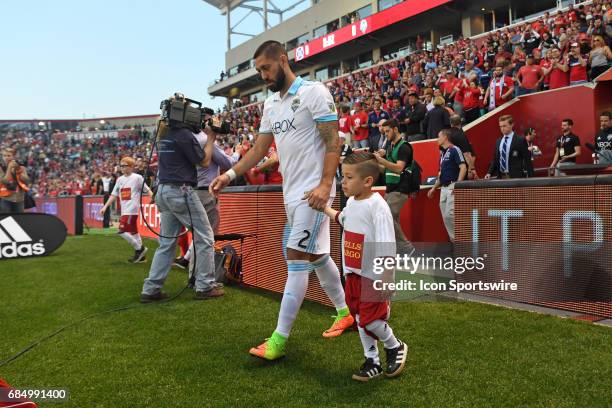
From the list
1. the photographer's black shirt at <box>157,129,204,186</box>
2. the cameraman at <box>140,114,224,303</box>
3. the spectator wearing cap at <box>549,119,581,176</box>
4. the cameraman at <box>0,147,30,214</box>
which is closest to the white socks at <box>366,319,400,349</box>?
the cameraman at <box>140,114,224,303</box>

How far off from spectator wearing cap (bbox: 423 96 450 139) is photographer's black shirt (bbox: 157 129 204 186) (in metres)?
6.33

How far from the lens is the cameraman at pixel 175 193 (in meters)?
4.99

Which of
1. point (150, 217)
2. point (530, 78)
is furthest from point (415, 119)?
point (150, 217)

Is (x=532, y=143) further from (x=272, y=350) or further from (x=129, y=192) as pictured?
(x=272, y=350)

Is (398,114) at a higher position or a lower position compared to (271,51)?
higher

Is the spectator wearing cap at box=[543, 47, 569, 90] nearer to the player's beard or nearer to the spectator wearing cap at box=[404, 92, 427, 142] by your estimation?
the spectator wearing cap at box=[404, 92, 427, 142]

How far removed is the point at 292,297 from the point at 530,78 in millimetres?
9807

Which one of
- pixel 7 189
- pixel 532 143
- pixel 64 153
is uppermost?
pixel 64 153

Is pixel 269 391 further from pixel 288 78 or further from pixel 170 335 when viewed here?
pixel 288 78

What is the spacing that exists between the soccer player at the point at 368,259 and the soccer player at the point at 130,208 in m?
6.38

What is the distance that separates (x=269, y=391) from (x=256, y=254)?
3.12 metres

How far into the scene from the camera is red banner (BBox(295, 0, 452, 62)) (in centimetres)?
2616

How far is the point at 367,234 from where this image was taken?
2.86m

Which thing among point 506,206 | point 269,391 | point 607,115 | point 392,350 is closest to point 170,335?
point 269,391
